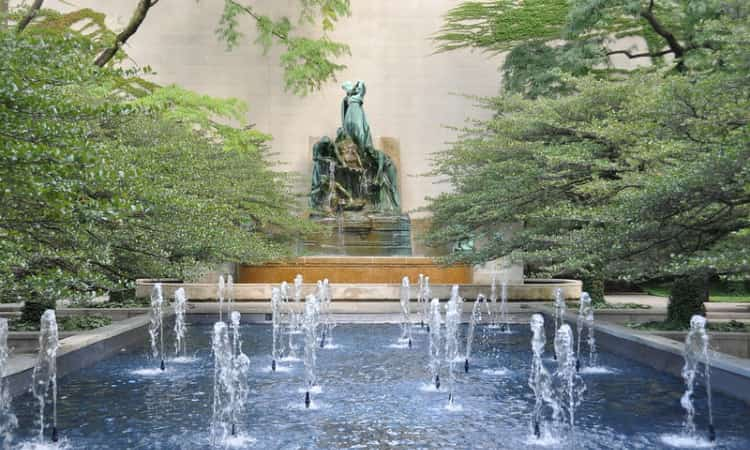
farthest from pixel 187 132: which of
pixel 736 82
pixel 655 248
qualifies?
pixel 736 82

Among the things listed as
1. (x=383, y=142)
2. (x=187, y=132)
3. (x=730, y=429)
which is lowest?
(x=730, y=429)

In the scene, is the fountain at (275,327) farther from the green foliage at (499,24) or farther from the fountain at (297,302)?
the green foliage at (499,24)

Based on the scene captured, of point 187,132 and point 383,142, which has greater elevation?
point 383,142

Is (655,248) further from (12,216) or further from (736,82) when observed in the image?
(12,216)

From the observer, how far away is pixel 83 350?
831 centimetres

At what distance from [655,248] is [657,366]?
1.35 meters

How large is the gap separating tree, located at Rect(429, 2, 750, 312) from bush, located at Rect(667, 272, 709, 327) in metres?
1.11

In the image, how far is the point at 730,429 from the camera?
228 inches

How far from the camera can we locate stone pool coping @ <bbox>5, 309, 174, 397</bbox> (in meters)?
6.55

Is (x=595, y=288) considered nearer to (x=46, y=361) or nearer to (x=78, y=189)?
(x=46, y=361)

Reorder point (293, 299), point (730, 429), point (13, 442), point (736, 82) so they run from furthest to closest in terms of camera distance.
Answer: point (293, 299), point (736, 82), point (730, 429), point (13, 442)

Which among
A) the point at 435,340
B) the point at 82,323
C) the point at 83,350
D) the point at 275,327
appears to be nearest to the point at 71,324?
the point at 82,323

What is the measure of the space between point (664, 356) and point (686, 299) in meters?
2.51

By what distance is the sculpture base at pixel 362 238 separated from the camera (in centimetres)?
1881
